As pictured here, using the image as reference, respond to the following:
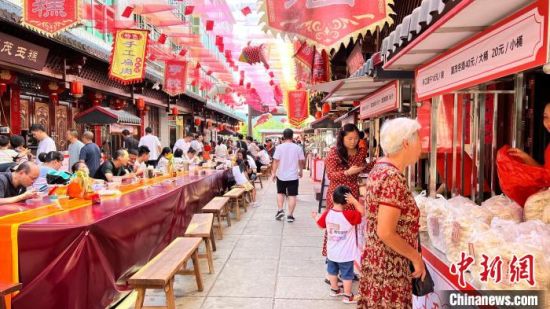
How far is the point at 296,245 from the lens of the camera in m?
7.37

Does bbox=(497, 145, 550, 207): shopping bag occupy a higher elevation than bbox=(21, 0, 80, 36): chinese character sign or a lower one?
lower

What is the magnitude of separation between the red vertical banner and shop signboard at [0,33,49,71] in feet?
4.72

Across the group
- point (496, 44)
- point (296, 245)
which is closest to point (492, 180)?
point (496, 44)

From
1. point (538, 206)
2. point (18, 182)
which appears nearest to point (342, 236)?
point (538, 206)

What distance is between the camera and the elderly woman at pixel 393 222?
2.52 metres

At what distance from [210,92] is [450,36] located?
25527 mm

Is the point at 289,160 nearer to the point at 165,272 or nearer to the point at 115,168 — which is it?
the point at 115,168

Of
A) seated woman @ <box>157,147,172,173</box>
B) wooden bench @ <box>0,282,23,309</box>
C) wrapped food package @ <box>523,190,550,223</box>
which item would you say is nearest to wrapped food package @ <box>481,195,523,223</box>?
wrapped food package @ <box>523,190,550,223</box>

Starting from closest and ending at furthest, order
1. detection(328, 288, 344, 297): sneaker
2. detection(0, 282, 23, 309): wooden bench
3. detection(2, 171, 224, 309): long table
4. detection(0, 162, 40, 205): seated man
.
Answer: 1. detection(0, 282, 23, 309): wooden bench
2. detection(2, 171, 224, 309): long table
3. detection(328, 288, 344, 297): sneaker
4. detection(0, 162, 40, 205): seated man

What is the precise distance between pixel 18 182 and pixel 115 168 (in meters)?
2.89

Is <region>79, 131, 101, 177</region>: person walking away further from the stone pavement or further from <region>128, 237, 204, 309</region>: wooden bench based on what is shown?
<region>128, 237, 204, 309</region>: wooden bench

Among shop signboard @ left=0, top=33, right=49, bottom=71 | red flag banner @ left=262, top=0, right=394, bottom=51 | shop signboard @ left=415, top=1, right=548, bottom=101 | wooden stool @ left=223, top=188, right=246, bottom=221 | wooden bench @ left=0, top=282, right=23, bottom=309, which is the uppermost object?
shop signboard @ left=0, top=33, right=49, bottom=71

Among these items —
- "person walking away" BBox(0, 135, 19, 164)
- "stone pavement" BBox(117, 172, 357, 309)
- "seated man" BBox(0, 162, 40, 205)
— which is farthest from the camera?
"person walking away" BBox(0, 135, 19, 164)

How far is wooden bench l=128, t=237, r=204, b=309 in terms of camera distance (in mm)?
3896
